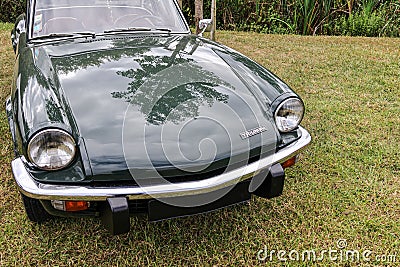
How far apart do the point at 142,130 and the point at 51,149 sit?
0.43 metres

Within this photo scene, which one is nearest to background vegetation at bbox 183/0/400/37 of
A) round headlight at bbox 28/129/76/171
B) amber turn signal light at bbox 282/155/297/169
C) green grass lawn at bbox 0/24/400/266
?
green grass lawn at bbox 0/24/400/266

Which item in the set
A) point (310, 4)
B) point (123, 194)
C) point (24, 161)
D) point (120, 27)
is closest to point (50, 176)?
point (24, 161)

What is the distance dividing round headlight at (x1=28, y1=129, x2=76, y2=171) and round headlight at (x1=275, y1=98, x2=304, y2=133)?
1125 millimetres

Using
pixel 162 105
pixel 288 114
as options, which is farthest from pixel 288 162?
pixel 162 105

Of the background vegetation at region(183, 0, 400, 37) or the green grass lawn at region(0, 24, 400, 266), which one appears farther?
the background vegetation at region(183, 0, 400, 37)

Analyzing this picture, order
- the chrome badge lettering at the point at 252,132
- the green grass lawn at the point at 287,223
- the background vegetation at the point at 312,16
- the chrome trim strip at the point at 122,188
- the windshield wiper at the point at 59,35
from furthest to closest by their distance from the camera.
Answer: the background vegetation at the point at 312,16 < the windshield wiper at the point at 59,35 < the green grass lawn at the point at 287,223 < the chrome badge lettering at the point at 252,132 < the chrome trim strip at the point at 122,188

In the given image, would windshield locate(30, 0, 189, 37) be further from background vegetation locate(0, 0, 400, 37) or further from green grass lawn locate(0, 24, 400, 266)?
background vegetation locate(0, 0, 400, 37)

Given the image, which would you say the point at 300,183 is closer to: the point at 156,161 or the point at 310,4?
the point at 156,161

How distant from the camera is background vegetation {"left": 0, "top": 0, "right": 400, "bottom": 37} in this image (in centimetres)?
811

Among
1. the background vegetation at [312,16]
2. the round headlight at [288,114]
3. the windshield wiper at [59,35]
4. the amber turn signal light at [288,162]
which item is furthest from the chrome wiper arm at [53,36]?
the background vegetation at [312,16]

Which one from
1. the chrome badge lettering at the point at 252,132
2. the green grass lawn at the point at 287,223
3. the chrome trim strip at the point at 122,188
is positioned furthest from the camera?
the green grass lawn at the point at 287,223

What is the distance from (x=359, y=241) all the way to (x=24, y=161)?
1854mm

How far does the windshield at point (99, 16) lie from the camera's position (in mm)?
2910

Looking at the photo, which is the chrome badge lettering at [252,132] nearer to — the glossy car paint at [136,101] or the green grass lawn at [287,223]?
the glossy car paint at [136,101]
